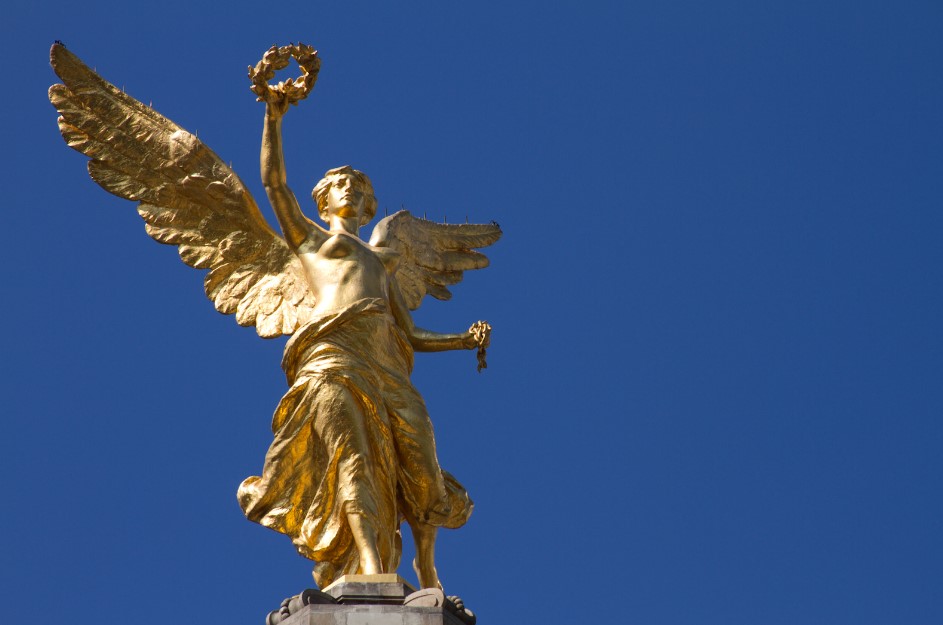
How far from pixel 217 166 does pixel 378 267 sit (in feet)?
6.62

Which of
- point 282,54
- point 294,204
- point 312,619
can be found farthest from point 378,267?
point 312,619

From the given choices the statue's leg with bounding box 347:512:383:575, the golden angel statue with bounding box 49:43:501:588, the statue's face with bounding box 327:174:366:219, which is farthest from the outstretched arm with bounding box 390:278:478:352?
the statue's leg with bounding box 347:512:383:575

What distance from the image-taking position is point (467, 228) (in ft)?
73.7

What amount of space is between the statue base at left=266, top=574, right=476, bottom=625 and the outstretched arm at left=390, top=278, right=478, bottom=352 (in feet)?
10.3

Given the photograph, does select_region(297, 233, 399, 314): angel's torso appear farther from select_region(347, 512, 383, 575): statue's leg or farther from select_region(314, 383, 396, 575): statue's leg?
select_region(347, 512, 383, 575): statue's leg

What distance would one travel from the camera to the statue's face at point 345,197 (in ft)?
67.5

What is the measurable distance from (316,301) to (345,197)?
54.1 inches

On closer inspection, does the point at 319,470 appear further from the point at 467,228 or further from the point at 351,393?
the point at 467,228

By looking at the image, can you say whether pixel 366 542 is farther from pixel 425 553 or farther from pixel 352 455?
pixel 425 553

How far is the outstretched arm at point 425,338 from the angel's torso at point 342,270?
24cm

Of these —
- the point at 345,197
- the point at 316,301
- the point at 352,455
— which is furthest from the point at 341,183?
the point at 352,455

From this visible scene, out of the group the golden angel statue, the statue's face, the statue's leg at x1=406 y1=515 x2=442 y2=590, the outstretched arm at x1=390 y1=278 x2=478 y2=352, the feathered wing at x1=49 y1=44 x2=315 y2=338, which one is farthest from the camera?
the statue's face

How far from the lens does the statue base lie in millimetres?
17234

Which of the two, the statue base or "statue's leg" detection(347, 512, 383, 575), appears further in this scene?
"statue's leg" detection(347, 512, 383, 575)
